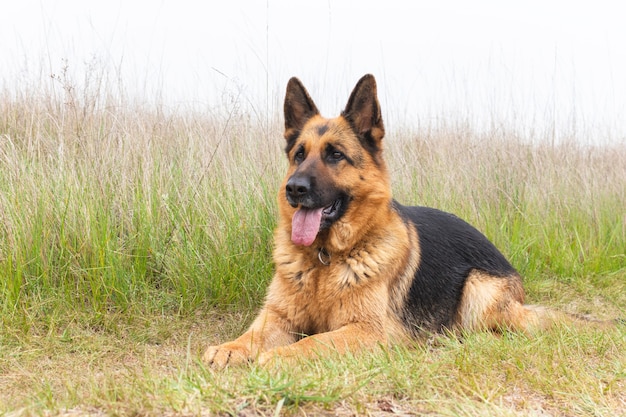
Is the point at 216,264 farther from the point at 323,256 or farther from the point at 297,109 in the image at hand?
the point at 297,109

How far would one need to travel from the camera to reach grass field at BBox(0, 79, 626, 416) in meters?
2.76

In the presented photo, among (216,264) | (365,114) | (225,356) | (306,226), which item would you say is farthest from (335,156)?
(216,264)

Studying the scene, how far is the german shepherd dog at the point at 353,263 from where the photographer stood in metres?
4.02

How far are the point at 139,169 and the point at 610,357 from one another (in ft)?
14.2

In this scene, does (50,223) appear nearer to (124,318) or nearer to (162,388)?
(124,318)

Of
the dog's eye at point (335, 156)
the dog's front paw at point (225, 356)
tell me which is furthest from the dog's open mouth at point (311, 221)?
the dog's front paw at point (225, 356)

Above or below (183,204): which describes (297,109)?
above

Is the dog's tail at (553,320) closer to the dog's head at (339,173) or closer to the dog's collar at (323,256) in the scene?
the dog's head at (339,173)

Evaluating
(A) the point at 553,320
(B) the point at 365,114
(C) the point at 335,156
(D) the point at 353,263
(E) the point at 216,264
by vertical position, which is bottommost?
(A) the point at 553,320

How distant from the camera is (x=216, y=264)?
5246 millimetres

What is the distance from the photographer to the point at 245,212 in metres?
5.64

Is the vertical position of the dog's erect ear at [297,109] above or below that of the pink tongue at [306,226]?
above

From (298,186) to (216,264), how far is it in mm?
1721

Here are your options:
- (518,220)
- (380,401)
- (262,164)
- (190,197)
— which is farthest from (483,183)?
(380,401)
